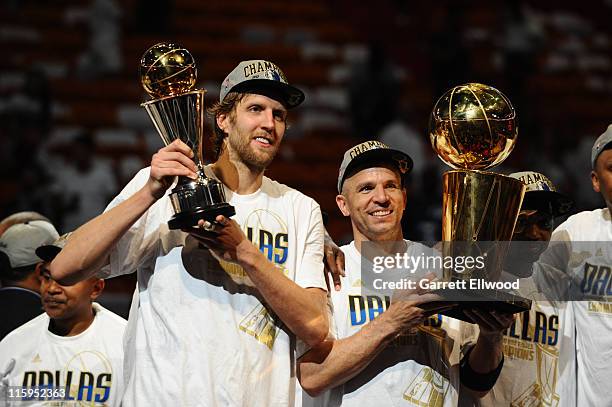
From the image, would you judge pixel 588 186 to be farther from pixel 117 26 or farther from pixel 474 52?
pixel 117 26

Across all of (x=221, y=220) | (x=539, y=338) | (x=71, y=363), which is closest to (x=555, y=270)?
(x=539, y=338)

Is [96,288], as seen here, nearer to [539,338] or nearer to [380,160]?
[380,160]

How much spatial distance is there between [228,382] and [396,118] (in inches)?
216

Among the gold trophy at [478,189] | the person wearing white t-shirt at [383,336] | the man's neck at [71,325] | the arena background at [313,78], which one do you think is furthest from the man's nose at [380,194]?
the arena background at [313,78]

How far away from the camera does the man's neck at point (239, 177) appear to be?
3297mm

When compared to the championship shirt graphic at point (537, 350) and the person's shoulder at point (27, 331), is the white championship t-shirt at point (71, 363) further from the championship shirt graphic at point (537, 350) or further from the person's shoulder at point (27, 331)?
the championship shirt graphic at point (537, 350)

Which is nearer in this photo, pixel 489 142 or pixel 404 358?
pixel 489 142

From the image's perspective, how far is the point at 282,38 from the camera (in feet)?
34.1

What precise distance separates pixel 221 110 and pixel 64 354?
1296mm

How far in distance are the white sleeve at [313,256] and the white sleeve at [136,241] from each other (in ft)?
1.62

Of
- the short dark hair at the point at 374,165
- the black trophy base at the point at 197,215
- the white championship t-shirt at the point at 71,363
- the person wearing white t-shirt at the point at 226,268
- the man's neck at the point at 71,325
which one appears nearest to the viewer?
the black trophy base at the point at 197,215

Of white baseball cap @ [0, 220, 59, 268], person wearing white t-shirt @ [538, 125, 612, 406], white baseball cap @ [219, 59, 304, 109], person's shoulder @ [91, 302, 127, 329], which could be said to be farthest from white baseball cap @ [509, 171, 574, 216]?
Answer: white baseball cap @ [0, 220, 59, 268]

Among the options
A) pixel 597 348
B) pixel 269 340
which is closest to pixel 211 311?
pixel 269 340

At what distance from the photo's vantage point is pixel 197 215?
2838 mm
